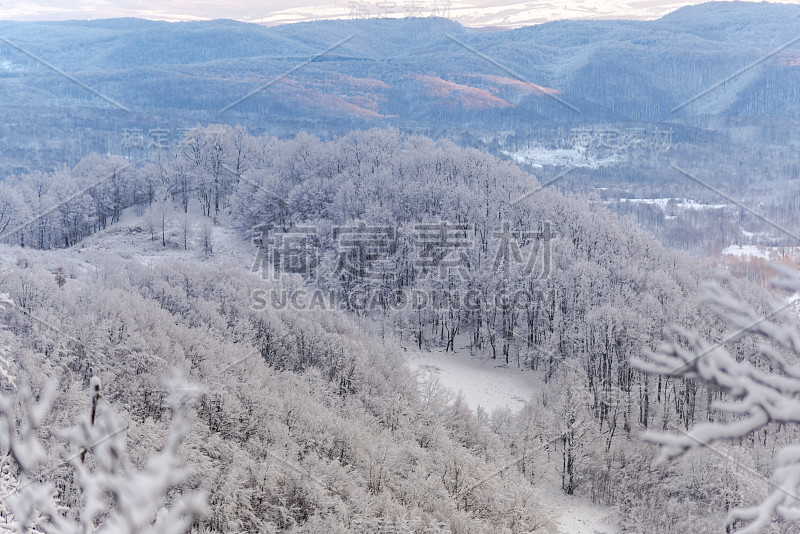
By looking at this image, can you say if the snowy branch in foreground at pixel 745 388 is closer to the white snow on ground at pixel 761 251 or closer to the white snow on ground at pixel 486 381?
the white snow on ground at pixel 486 381

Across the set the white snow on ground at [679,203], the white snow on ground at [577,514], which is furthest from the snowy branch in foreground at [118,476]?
the white snow on ground at [679,203]

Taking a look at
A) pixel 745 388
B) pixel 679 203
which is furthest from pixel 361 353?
pixel 679 203

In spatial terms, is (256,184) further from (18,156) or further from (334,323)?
(18,156)

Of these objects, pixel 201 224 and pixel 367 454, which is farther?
pixel 201 224

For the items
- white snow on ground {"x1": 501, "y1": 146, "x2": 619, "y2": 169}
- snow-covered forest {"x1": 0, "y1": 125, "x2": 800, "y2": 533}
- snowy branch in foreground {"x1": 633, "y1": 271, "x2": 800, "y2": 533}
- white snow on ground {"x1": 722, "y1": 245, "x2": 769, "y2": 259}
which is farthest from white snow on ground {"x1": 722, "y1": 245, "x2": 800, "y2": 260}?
snowy branch in foreground {"x1": 633, "y1": 271, "x2": 800, "y2": 533}

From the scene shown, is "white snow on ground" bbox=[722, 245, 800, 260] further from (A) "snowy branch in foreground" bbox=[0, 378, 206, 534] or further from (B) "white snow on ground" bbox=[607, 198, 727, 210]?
(A) "snowy branch in foreground" bbox=[0, 378, 206, 534]

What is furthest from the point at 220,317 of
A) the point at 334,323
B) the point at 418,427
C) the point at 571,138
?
the point at 571,138

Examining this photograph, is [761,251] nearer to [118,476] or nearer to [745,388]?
[745,388]
